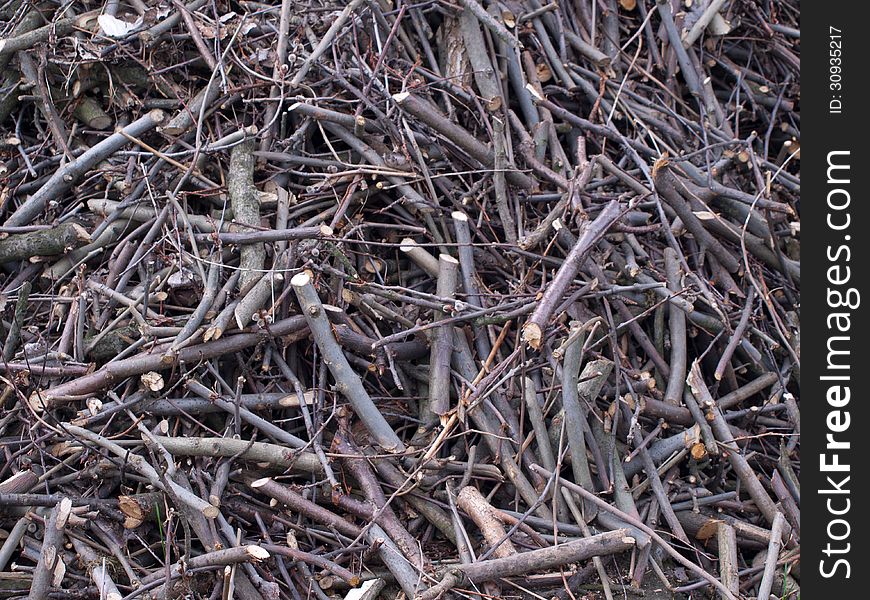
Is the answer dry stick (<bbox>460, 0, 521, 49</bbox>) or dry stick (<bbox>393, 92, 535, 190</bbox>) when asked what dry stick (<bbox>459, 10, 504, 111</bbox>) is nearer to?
dry stick (<bbox>460, 0, 521, 49</bbox>)

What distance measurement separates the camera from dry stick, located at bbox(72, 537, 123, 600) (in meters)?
2.42

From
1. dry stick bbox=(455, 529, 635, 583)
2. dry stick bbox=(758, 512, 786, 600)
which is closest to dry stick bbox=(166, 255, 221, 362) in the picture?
dry stick bbox=(455, 529, 635, 583)

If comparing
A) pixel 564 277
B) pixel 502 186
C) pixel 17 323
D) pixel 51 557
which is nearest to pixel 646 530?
pixel 564 277

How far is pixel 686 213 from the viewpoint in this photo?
10.9ft

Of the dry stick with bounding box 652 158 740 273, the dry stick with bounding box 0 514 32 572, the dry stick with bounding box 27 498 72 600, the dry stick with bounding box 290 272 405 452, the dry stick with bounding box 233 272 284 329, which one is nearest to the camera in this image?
the dry stick with bounding box 27 498 72 600

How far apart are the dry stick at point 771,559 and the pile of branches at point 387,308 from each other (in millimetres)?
19

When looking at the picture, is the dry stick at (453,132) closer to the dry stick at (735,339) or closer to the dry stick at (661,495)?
the dry stick at (735,339)

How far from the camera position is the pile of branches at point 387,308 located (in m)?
2.66

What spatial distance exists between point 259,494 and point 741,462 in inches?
67.6

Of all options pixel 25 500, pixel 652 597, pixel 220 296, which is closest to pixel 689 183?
pixel 652 597

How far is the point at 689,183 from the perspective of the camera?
142 inches

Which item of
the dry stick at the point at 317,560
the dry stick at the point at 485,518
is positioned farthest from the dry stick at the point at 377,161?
the dry stick at the point at 317,560

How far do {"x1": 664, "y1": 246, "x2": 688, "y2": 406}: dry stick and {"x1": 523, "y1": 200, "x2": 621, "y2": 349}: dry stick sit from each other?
1.61ft

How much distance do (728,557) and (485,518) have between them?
32.8 inches
